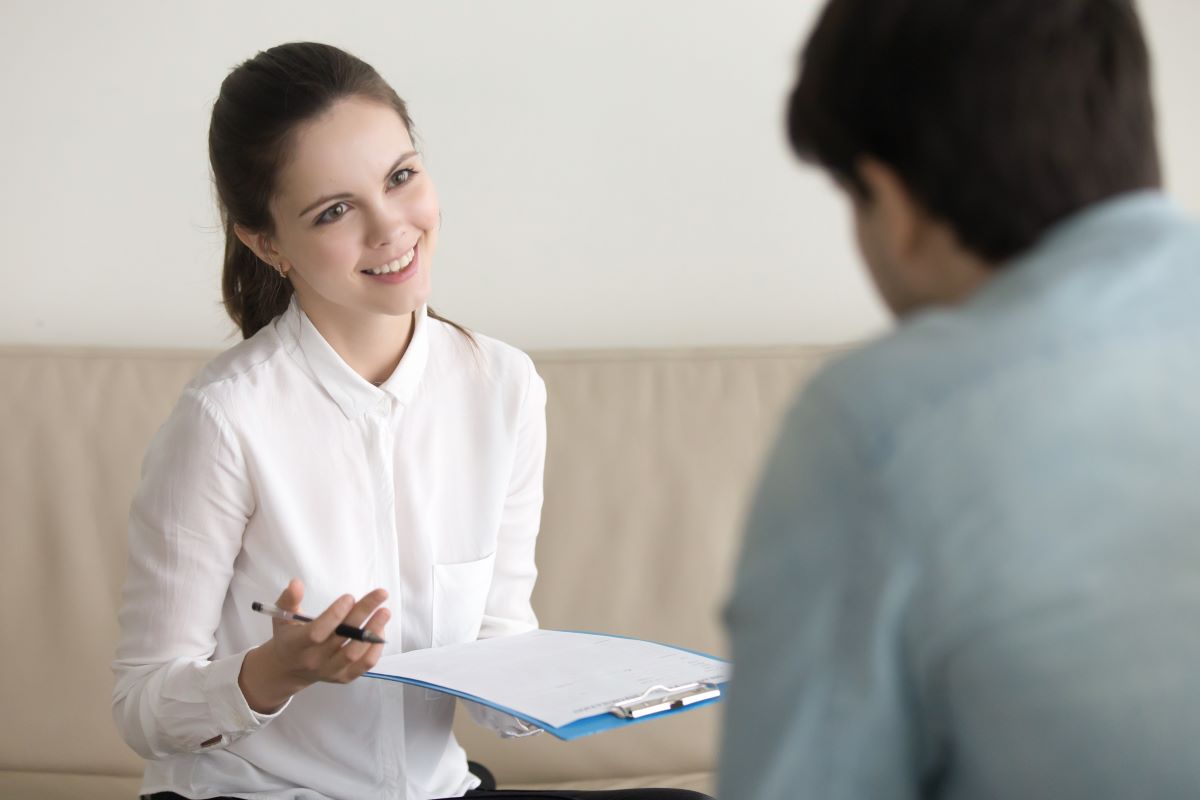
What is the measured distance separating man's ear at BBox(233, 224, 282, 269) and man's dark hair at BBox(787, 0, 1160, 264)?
3.09 feet

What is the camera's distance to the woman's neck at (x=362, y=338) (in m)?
1.41

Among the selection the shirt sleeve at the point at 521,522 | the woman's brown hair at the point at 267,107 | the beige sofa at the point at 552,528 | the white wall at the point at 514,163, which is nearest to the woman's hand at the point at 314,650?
the shirt sleeve at the point at 521,522

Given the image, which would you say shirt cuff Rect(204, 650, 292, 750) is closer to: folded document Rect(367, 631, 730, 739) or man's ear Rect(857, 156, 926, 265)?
folded document Rect(367, 631, 730, 739)

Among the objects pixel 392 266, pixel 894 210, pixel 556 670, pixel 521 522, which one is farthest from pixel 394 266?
pixel 894 210

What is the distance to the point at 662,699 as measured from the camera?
1.06 m

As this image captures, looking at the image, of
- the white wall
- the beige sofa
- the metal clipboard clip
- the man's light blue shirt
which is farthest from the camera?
the white wall

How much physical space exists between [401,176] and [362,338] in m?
0.19

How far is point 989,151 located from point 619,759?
5.01ft

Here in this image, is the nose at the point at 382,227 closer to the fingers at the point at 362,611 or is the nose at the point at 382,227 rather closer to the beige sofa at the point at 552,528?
the fingers at the point at 362,611

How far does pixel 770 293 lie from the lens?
2299 millimetres

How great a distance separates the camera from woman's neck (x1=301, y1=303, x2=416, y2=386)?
1.41 metres

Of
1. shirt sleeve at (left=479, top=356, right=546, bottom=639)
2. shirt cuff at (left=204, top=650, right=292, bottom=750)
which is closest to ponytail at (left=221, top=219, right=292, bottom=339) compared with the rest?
shirt sleeve at (left=479, top=356, right=546, bottom=639)

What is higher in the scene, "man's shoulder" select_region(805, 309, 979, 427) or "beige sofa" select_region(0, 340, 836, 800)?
"man's shoulder" select_region(805, 309, 979, 427)

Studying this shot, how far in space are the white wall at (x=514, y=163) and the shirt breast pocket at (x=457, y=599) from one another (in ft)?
2.91
